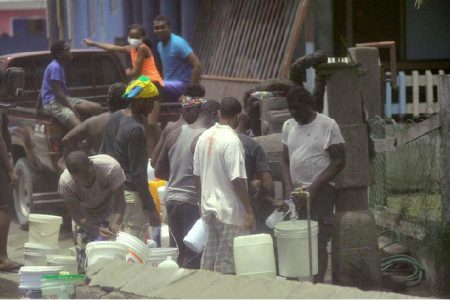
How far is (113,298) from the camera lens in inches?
273

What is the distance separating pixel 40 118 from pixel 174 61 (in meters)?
1.93

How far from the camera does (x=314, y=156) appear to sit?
8422 millimetres

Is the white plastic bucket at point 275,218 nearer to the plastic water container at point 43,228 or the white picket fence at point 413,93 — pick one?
the plastic water container at point 43,228

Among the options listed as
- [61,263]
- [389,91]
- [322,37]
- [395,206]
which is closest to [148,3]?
[322,37]

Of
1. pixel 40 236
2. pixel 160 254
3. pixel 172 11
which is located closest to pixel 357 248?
pixel 160 254

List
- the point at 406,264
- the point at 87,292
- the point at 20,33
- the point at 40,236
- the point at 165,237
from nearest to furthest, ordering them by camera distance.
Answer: the point at 87,292
the point at 40,236
the point at 406,264
the point at 165,237
the point at 20,33

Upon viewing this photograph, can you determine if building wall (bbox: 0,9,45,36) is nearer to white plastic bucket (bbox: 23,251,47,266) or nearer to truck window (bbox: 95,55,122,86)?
truck window (bbox: 95,55,122,86)

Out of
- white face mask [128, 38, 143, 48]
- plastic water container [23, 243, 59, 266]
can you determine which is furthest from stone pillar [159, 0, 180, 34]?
plastic water container [23, 243, 59, 266]

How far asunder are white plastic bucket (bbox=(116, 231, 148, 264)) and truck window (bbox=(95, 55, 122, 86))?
568 cm

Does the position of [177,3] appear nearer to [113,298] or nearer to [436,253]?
[436,253]

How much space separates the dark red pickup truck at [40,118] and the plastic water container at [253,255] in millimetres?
4604

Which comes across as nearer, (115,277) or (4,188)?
(115,277)

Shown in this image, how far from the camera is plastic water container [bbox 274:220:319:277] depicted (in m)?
7.98

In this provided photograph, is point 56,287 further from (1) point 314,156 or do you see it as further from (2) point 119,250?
(1) point 314,156
